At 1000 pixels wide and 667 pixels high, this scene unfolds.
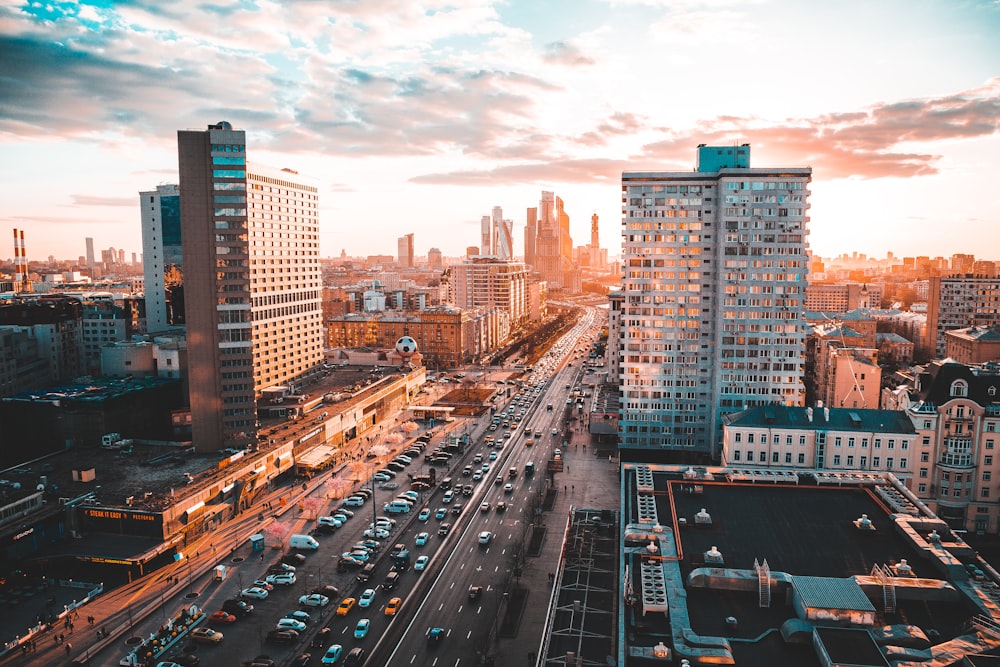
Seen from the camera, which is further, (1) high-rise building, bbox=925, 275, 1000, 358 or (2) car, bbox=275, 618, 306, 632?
(1) high-rise building, bbox=925, 275, 1000, 358

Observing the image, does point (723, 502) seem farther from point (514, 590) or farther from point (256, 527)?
point (256, 527)

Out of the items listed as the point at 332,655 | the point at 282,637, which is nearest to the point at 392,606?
the point at 332,655

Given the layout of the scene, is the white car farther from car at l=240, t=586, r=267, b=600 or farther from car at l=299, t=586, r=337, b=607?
car at l=240, t=586, r=267, b=600

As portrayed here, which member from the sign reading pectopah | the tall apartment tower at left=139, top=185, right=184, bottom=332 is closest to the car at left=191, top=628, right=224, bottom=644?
the sign reading pectopah

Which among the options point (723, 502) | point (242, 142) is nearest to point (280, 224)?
point (242, 142)

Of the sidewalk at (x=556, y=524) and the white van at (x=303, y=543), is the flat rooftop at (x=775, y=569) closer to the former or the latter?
the sidewalk at (x=556, y=524)
